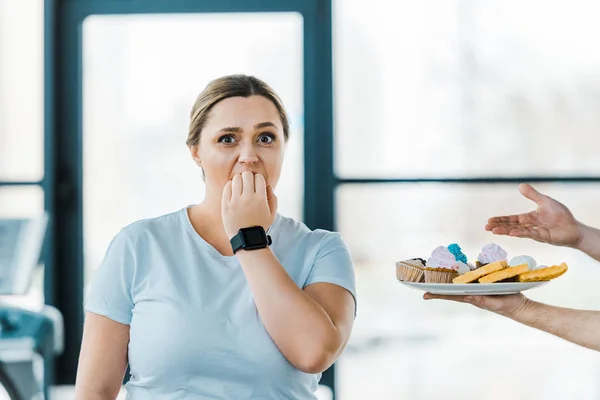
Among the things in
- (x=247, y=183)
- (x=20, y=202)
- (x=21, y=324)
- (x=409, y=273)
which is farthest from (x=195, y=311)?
(x=20, y=202)

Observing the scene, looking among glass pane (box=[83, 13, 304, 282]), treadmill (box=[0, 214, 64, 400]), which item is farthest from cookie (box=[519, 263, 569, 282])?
treadmill (box=[0, 214, 64, 400])

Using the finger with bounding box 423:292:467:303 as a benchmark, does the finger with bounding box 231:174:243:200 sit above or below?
above

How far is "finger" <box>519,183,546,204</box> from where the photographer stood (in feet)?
5.37

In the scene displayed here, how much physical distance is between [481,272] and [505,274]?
0.05 metres

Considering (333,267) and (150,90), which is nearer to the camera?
(333,267)

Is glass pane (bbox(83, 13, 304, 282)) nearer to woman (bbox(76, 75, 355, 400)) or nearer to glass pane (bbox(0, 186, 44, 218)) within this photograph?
glass pane (bbox(0, 186, 44, 218))

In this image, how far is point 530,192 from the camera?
1.68 meters

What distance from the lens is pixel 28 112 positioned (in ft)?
9.39

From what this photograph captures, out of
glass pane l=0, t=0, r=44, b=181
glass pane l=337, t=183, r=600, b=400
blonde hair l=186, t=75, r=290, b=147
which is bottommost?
glass pane l=337, t=183, r=600, b=400

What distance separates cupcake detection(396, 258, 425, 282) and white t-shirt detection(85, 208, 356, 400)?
140mm

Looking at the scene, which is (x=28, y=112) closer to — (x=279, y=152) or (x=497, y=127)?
(x=279, y=152)

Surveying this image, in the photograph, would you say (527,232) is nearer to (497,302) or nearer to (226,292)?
(497,302)

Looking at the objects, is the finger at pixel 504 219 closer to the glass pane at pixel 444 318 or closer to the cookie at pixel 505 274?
the cookie at pixel 505 274

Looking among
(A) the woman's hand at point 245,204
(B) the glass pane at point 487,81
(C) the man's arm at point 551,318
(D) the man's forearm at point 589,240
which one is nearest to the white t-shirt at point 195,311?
(A) the woman's hand at point 245,204
